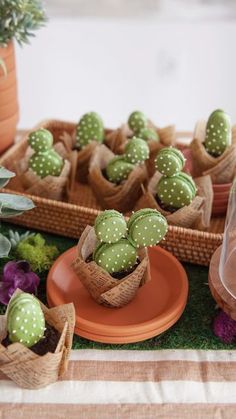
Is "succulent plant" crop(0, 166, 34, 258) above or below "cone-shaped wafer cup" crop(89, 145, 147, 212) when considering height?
above

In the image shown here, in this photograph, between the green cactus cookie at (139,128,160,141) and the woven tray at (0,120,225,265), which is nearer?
the woven tray at (0,120,225,265)

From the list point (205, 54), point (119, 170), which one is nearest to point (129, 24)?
point (205, 54)

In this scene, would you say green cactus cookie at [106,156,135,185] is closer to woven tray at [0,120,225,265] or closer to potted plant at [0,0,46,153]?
woven tray at [0,120,225,265]

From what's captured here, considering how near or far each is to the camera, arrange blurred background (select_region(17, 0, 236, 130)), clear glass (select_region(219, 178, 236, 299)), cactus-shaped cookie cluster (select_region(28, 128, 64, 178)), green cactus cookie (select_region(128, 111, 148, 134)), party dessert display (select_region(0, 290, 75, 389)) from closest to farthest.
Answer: party dessert display (select_region(0, 290, 75, 389)) → clear glass (select_region(219, 178, 236, 299)) → cactus-shaped cookie cluster (select_region(28, 128, 64, 178)) → green cactus cookie (select_region(128, 111, 148, 134)) → blurred background (select_region(17, 0, 236, 130))

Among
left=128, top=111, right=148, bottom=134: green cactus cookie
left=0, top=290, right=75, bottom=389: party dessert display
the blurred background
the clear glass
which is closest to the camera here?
left=0, top=290, right=75, bottom=389: party dessert display

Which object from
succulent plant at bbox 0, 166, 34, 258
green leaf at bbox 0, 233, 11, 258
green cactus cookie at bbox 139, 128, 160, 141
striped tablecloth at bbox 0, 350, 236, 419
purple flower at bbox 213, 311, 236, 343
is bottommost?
striped tablecloth at bbox 0, 350, 236, 419

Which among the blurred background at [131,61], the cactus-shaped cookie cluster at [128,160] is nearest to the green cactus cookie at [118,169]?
the cactus-shaped cookie cluster at [128,160]

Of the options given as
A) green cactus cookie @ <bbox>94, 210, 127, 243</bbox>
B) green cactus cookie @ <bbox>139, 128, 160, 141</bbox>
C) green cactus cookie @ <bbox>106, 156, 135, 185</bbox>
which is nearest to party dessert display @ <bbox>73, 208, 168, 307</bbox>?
green cactus cookie @ <bbox>94, 210, 127, 243</bbox>
